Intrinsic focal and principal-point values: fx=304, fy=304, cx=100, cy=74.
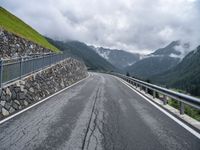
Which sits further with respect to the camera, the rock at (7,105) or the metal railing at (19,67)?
the metal railing at (19,67)

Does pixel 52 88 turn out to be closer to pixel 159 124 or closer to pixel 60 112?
pixel 60 112

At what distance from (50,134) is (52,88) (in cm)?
1254

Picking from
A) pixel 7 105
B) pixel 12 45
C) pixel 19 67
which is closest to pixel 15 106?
pixel 7 105

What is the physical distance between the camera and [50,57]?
78.0 feet

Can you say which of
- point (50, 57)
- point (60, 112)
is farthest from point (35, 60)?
point (60, 112)

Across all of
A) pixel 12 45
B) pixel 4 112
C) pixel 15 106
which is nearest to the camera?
pixel 4 112

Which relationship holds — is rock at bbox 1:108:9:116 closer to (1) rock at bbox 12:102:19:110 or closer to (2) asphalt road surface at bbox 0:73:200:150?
(2) asphalt road surface at bbox 0:73:200:150

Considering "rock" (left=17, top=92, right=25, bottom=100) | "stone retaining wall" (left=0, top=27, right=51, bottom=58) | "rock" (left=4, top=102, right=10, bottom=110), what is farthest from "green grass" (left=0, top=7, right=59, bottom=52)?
"rock" (left=4, top=102, right=10, bottom=110)

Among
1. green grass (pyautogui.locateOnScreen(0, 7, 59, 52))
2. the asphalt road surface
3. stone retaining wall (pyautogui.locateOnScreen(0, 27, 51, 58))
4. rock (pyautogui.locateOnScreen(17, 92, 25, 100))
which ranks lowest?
the asphalt road surface

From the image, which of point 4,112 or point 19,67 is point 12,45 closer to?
point 19,67

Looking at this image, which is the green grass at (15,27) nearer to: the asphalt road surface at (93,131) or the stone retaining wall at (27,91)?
the stone retaining wall at (27,91)

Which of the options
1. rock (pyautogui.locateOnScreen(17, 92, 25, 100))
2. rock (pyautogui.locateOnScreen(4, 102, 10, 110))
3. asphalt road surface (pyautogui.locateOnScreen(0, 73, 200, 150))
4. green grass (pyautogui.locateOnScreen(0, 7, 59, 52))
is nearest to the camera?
asphalt road surface (pyautogui.locateOnScreen(0, 73, 200, 150))

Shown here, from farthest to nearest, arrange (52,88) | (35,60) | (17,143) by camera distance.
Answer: (52,88)
(35,60)
(17,143)

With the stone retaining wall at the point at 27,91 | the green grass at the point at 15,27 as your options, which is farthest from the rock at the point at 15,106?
the green grass at the point at 15,27
